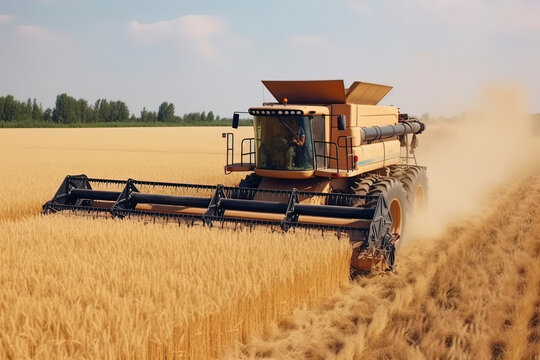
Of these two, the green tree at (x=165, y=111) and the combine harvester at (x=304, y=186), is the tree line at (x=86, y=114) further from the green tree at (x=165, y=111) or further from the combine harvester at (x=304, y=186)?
the combine harvester at (x=304, y=186)

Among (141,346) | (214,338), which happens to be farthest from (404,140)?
(141,346)

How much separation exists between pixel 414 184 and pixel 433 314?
4.78 meters

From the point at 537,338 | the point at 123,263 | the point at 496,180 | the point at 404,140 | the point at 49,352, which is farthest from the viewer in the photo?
the point at 496,180

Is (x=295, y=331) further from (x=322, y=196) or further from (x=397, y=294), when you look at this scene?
(x=322, y=196)

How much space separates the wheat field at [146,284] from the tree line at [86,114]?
67305mm

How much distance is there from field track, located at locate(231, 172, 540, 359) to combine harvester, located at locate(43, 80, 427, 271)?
713mm

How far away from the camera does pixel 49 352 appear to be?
11.1 ft

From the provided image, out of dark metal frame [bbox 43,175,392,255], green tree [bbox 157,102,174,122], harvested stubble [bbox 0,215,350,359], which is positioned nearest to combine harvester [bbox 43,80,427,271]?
dark metal frame [bbox 43,175,392,255]

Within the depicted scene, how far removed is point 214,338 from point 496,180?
15.0 metres

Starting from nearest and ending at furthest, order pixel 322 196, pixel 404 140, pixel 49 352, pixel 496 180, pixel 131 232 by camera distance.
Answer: pixel 49 352, pixel 131 232, pixel 322 196, pixel 404 140, pixel 496 180

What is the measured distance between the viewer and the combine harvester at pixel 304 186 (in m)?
7.55

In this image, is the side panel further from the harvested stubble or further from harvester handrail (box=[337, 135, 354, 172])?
the harvested stubble

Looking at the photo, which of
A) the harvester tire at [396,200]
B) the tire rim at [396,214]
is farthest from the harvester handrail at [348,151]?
the tire rim at [396,214]

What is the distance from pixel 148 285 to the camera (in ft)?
15.1
